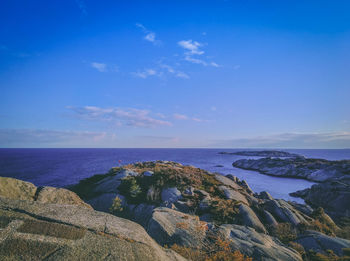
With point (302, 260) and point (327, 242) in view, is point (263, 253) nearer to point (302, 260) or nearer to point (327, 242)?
point (302, 260)

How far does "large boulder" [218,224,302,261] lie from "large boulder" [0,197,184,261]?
12.9 ft

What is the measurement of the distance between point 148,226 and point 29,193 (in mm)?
4811

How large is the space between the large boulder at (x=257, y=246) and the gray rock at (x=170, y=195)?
495 centimetres

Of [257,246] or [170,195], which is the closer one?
[257,246]

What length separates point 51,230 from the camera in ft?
10.2

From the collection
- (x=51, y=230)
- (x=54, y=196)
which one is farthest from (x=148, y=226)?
(x=51, y=230)

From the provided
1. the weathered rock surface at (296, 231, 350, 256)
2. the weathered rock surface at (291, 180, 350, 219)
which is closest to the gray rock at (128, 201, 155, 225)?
the weathered rock surface at (296, 231, 350, 256)

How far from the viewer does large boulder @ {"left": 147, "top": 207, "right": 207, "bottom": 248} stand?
5863 mm

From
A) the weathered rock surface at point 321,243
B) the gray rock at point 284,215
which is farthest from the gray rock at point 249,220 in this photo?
the gray rock at point 284,215

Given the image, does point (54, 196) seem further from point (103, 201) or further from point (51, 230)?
point (103, 201)

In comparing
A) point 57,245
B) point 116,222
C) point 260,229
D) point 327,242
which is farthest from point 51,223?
point 327,242

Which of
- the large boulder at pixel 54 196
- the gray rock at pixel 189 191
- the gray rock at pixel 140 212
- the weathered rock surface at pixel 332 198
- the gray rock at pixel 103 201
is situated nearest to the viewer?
the large boulder at pixel 54 196

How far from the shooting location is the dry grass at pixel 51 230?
117 inches

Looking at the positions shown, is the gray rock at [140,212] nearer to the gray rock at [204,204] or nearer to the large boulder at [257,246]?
the gray rock at [204,204]
